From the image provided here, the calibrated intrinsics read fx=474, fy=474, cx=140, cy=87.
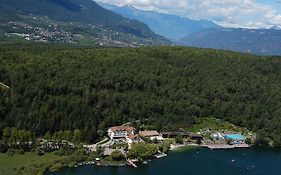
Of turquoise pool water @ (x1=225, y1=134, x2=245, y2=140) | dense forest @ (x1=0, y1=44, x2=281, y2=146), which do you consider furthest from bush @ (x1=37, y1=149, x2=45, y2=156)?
turquoise pool water @ (x1=225, y1=134, x2=245, y2=140)

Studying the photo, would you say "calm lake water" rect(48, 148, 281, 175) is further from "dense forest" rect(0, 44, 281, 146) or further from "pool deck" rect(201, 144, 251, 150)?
"dense forest" rect(0, 44, 281, 146)

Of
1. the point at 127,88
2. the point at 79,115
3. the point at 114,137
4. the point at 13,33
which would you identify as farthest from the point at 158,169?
the point at 13,33

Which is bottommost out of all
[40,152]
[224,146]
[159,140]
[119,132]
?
[40,152]

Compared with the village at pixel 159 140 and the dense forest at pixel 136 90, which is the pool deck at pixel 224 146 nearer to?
the village at pixel 159 140

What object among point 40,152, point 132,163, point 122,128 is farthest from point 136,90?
point 40,152

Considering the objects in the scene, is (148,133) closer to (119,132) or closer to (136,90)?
(119,132)

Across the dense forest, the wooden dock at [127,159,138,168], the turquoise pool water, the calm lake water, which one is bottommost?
the calm lake water
